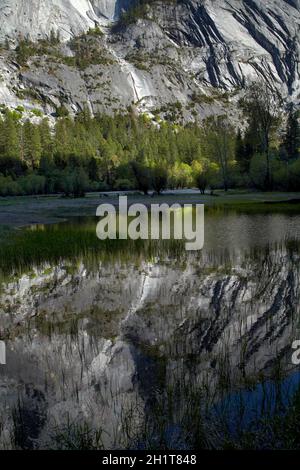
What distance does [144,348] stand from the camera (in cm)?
738

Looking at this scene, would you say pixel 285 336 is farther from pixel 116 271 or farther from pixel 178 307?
pixel 116 271

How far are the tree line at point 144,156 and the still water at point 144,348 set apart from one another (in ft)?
135

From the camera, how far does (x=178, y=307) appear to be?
9.58 m

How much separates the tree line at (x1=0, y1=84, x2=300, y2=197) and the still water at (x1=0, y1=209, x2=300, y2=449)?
41189mm

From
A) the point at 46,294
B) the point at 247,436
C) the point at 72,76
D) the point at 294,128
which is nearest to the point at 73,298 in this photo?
the point at 46,294

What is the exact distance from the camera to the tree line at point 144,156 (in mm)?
60125

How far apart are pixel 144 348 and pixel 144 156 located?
99.5 metres

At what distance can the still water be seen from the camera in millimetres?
4895
